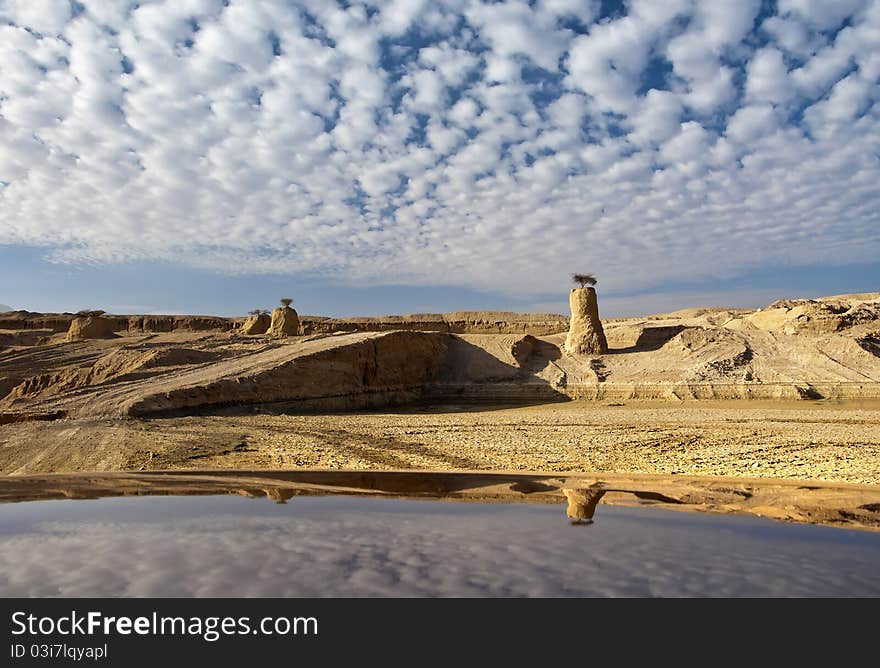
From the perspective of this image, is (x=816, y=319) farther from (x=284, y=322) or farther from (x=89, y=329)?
(x=89, y=329)

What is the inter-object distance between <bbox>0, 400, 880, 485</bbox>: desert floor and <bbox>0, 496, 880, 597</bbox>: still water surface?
11.2 feet

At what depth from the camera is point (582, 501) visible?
505 cm

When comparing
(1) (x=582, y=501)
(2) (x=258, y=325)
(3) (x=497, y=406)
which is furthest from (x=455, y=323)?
(1) (x=582, y=501)

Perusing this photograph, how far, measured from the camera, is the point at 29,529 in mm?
4090

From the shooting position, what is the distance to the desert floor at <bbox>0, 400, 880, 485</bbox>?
322 inches

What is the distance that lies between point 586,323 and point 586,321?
0.08 meters

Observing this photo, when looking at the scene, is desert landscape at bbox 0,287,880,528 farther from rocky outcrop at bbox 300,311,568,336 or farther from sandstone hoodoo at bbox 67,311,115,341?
rocky outcrop at bbox 300,311,568,336

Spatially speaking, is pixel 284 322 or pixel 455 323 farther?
pixel 455 323

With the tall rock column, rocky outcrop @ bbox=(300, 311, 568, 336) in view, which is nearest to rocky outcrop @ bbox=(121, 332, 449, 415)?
the tall rock column

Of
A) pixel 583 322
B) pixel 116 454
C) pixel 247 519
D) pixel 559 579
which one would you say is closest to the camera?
pixel 559 579
